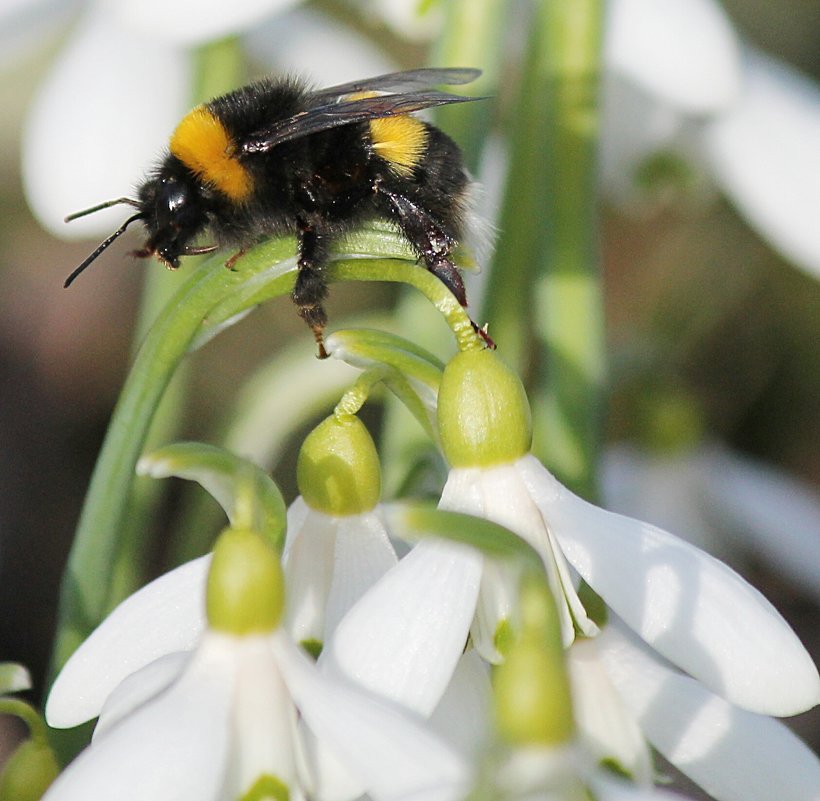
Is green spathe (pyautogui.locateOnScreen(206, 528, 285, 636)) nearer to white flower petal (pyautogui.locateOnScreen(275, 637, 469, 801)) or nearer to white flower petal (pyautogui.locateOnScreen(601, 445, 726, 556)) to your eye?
white flower petal (pyautogui.locateOnScreen(275, 637, 469, 801))

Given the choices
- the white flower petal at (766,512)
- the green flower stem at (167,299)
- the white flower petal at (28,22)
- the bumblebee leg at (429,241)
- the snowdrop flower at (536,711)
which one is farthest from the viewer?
Answer: the white flower petal at (766,512)

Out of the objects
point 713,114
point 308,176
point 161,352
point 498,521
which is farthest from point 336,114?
point 713,114

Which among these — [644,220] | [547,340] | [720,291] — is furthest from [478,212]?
[644,220]

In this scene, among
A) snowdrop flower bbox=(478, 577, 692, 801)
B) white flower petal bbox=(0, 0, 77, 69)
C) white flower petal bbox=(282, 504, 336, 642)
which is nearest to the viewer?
snowdrop flower bbox=(478, 577, 692, 801)

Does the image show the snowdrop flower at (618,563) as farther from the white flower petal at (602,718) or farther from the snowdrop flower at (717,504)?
the snowdrop flower at (717,504)

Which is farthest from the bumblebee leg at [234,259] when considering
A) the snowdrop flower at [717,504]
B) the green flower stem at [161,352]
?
the snowdrop flower at [717,504]

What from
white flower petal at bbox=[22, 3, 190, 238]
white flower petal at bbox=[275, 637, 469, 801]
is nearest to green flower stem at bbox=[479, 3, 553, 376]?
white flower petal at bbox=[22, 3, 190, 238]

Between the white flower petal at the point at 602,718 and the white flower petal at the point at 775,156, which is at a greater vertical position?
the white flower petal at the point at 602,718
